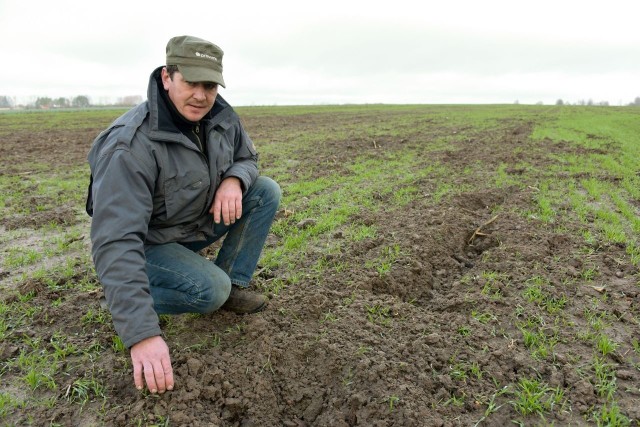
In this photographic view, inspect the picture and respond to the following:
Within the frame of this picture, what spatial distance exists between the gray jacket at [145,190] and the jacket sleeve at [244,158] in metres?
0.01

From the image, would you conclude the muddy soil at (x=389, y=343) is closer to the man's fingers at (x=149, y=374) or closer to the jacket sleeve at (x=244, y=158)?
the man's fingers at (x=149, y=374)

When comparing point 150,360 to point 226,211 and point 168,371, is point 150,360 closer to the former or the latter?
point 168,371

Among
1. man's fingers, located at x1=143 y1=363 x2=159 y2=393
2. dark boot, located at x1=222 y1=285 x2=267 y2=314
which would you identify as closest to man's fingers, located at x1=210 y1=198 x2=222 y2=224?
dark boot, located at x1=222 y1=285 x2=267 y2=314

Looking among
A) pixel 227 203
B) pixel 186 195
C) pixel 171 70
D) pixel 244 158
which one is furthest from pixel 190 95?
pixel 244 158

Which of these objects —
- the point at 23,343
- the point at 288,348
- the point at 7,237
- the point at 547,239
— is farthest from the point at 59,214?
the point at 547,239

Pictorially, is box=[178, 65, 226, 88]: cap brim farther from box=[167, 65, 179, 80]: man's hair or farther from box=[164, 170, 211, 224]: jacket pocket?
box=[164, 170, 211, 224]: jacket pocket

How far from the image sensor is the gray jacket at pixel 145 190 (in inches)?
92.7

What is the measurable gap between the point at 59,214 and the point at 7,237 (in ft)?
2.96

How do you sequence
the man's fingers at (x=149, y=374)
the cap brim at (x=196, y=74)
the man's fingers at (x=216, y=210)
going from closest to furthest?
the man's fingers at (x=149, y=374) < the cap brim at (x=196, y=74) < the man's fingers at (x=216, y=210)

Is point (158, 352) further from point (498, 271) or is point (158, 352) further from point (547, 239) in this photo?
point (547, 239)

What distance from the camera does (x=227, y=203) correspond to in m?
3.17

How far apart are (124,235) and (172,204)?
549 millimetres

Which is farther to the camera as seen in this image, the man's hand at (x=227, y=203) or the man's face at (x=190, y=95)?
the man's hand at (x=227, y=203)

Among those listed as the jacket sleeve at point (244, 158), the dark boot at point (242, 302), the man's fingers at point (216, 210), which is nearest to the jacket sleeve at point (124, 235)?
the man's fingers at point (216, 210)
